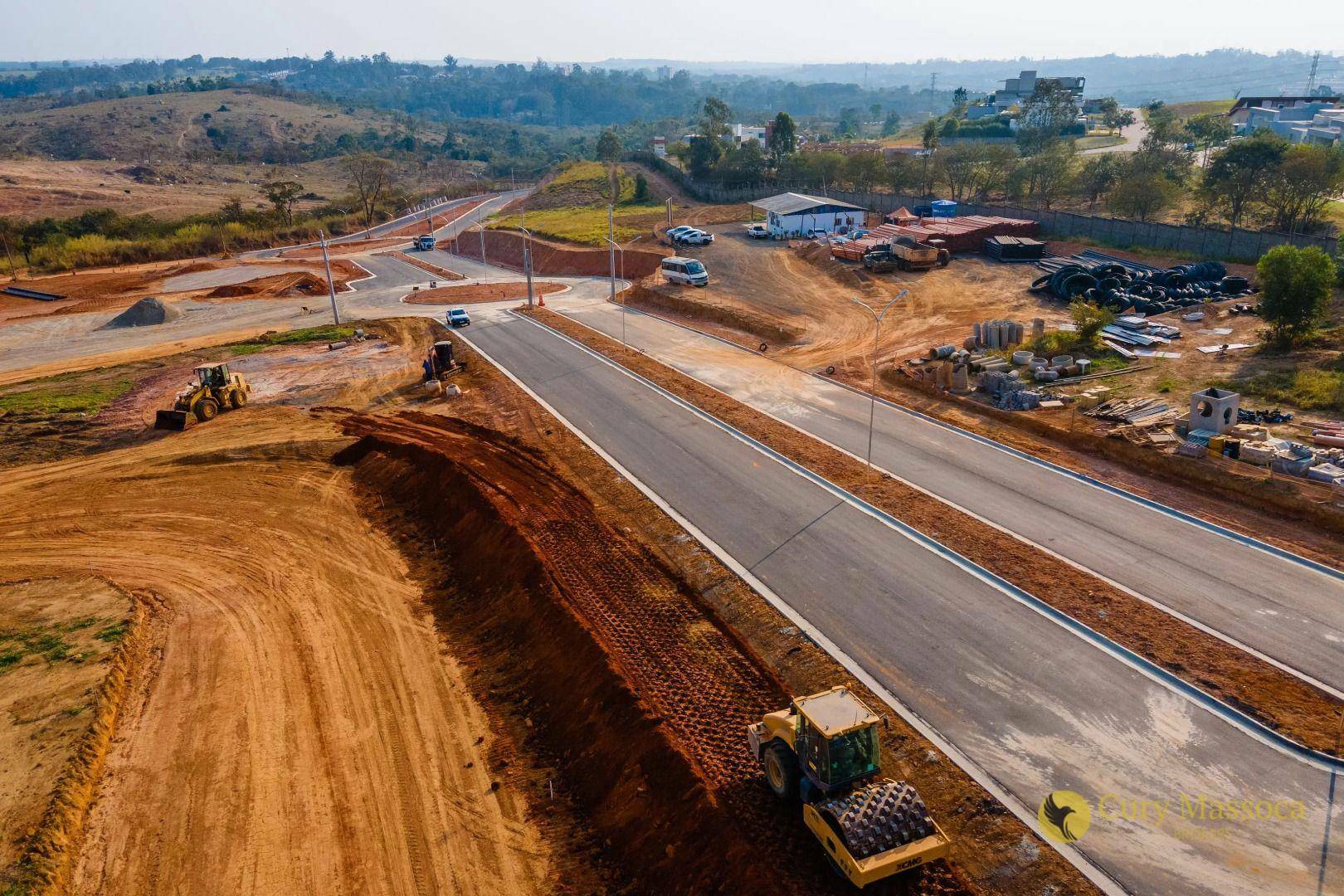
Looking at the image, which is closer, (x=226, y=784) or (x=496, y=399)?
(x=226, y=784)

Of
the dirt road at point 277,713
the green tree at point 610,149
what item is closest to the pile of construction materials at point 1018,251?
the dirt road at point 277,713

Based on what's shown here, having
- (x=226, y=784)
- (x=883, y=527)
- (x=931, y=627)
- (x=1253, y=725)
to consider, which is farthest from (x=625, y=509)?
(x=1253, y=725)

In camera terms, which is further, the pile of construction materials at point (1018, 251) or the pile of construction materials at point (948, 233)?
the pile of construction materials at point (948, 233)

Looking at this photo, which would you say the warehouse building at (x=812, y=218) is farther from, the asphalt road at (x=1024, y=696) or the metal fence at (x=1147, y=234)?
the asphalt road at (x=1024, y=696)

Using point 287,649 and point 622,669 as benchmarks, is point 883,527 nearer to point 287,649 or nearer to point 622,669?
point 622,669

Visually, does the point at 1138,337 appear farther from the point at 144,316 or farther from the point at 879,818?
the point at 144,316

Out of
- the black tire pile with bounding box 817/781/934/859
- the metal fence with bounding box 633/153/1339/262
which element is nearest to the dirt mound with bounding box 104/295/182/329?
the black tire pile with bounding box 817/781/934/859

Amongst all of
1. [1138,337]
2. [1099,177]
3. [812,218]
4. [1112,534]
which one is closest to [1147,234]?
[1099,177]
